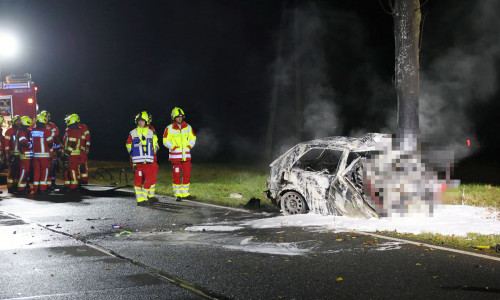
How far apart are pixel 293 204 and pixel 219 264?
3729 millimetres

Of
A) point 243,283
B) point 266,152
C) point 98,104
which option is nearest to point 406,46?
point 243,283

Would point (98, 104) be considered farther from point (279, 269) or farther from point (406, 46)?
point (279, 269)

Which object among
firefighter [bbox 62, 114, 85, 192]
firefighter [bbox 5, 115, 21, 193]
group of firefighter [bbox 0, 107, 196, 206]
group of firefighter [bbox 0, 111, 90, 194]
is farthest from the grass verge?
firefighter [bbox 5, 115, 21, 193]

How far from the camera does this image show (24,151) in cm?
1440

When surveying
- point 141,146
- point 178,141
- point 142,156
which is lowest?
point 142,156

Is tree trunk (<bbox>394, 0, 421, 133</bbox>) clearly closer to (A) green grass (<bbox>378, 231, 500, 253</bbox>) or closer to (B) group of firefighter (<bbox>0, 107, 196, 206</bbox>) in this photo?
(A) green grass (<bbox>378, 231, 500, 253</bbox>)

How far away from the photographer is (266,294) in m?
4.81

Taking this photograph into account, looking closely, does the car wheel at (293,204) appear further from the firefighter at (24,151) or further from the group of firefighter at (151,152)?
the firefighter at (24,151)

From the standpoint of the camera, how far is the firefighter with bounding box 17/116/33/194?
14125 mm

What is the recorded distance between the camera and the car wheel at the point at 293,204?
934 cm

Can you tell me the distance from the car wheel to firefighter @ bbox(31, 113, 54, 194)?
26.3 ft

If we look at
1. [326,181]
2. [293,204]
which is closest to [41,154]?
[293,204]

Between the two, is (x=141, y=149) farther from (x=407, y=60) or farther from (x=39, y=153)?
(x=407, y=60)

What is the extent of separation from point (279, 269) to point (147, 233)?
320 cm
